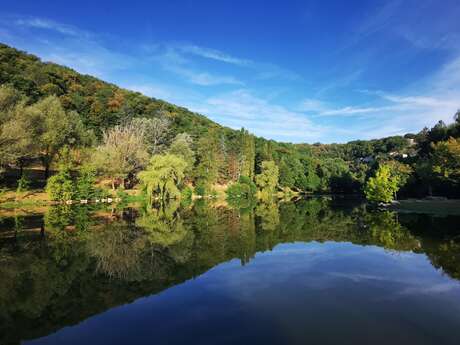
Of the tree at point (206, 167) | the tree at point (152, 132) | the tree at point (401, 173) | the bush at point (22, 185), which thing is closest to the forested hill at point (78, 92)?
the tree at point (152, 132)

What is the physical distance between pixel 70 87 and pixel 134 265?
98934mm

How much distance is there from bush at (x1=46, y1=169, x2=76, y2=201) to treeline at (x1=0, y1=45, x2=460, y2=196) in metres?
0.18

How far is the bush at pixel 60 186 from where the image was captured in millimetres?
40594

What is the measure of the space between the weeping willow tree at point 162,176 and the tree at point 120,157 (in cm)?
564

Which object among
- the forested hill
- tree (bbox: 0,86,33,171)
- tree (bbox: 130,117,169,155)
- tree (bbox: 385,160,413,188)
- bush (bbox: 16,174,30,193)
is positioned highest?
the forested hill

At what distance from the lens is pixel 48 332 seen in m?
7.77

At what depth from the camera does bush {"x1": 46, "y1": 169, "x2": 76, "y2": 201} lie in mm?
40594

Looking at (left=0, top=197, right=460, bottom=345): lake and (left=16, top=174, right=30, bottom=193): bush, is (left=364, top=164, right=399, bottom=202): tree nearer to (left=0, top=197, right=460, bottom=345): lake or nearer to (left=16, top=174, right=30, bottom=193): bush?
(left=0, top=197, right=460, bottom=345): lake

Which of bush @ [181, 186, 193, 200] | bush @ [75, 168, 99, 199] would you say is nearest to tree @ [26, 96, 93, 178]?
bush @ [75, 168, 99, 199]

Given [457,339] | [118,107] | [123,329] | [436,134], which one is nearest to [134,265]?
[123,329]

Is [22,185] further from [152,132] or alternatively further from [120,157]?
[152,132]

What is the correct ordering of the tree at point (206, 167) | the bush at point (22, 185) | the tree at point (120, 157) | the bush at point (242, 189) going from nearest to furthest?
1. the bush at point (22, 185)
2. the tree at point (120, 157)
3. the tree at point (206, 167)
4. the bush at point (242, 189)

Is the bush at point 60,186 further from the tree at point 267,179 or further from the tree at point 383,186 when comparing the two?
the tree at point 267,179

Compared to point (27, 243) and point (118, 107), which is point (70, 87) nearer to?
point (118, 107)
